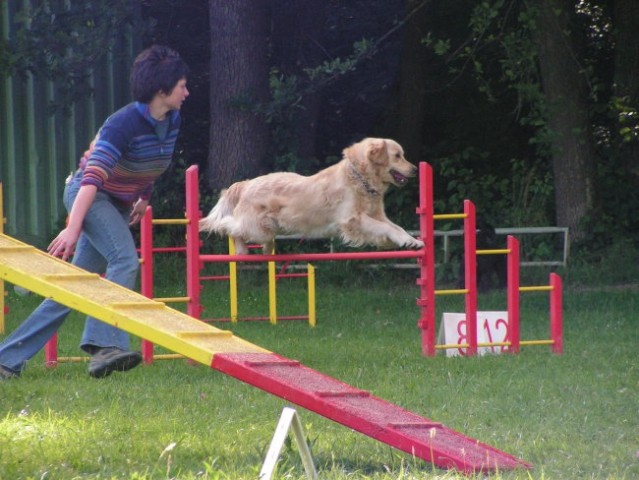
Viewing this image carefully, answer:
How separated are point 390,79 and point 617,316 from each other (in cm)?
641

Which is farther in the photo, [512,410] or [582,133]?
[582,133]

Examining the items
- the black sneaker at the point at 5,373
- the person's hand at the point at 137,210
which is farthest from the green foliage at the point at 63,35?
the black sneaker at the point at 5,373

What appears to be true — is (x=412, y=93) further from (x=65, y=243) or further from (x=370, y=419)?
(x=370, y=419)

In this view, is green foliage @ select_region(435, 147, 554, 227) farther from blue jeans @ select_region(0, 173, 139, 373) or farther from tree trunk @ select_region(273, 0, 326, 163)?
blue jeans @ select_region(0, 173, 139, 373)

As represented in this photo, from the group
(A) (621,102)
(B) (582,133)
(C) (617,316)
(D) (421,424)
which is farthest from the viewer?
(B) (582,133)

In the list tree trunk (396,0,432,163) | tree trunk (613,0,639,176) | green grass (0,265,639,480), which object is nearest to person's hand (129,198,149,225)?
green grass (0,265,639,480)

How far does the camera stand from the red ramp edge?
3.83 metres

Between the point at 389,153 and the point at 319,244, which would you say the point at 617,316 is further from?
the point at 319,244

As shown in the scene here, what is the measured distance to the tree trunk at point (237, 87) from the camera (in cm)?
1341

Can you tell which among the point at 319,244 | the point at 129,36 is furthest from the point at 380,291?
the point at 129,36

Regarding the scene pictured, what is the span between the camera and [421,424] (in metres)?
4.11

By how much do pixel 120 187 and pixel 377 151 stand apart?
2084mm

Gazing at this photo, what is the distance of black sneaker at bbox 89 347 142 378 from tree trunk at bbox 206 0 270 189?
7509mm

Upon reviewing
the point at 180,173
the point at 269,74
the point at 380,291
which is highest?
the point at 269,74
